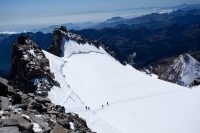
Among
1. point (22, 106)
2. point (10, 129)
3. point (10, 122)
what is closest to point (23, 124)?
point (10, 122)

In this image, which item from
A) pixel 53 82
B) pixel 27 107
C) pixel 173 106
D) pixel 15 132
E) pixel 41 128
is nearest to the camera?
pixel 15 132

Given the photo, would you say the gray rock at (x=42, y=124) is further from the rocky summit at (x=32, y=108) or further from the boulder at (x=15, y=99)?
the boulder at (x=15, y=99)

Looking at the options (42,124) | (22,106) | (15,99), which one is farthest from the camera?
(15,99)

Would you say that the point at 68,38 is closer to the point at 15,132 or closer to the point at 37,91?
the point at 37,91

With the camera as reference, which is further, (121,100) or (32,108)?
(121,100)

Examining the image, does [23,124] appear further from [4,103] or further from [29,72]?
[29,72]

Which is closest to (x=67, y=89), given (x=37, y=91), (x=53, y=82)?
(x=53, y=82)

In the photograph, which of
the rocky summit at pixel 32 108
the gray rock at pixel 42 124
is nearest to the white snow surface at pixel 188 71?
the rocky summit at pixel 32 108

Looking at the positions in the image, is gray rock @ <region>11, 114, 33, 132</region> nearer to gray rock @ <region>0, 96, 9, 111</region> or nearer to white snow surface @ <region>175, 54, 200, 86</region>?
gray rock @ <region>0, 96, 9, 111</region>
